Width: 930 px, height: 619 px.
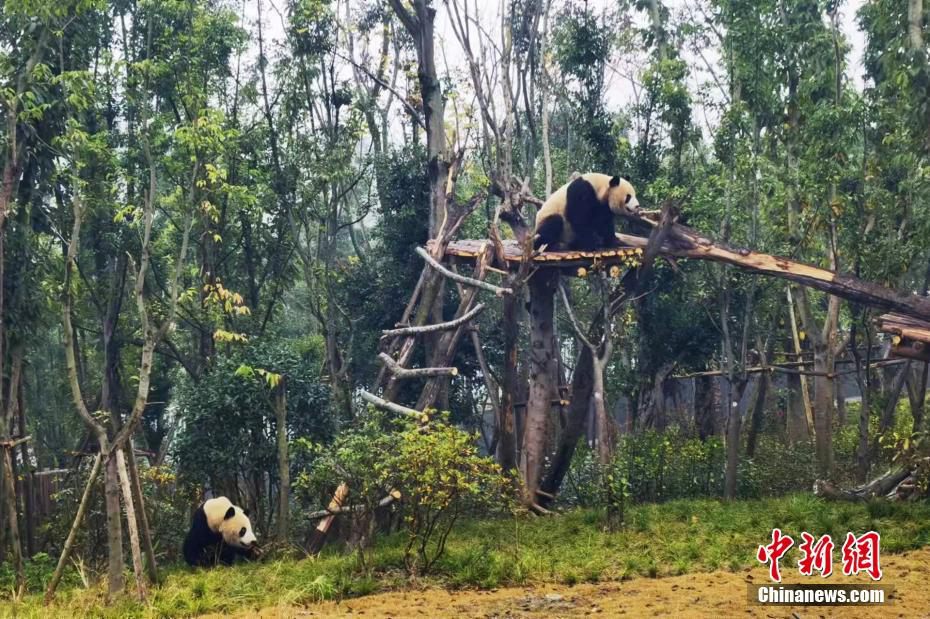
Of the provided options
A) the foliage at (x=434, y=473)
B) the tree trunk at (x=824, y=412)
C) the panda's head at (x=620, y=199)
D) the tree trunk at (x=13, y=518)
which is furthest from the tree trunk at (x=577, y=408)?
the tree trunk at (x=13, y=518)

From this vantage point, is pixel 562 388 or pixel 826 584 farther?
pixel 562 388

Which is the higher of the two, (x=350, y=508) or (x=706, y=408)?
(x=706, y=408)

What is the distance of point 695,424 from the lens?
50.6ft

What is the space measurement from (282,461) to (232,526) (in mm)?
936

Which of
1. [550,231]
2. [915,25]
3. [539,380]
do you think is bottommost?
[539,380]

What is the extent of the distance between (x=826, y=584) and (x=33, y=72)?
26.2 feet

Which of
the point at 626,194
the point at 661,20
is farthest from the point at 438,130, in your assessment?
the point at 661,20

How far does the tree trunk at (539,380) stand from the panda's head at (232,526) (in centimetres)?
337

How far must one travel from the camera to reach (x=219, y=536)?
978 cm

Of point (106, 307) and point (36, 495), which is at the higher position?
point (106, 307)

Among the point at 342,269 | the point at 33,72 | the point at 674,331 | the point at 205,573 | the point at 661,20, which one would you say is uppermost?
the point at 661,20

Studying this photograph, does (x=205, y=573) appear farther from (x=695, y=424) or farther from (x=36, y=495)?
(x=695, y=424)

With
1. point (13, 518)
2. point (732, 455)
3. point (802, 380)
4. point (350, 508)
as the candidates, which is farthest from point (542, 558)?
point (802, 380)

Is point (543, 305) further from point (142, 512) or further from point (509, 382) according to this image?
point (142, 512)
